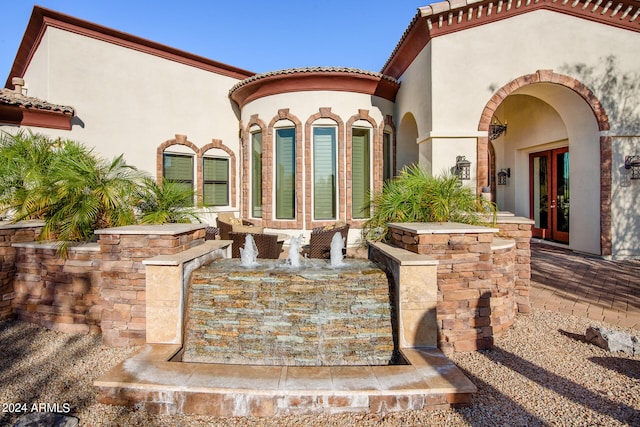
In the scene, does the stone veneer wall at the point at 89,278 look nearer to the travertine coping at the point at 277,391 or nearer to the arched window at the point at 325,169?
the travertine coping at the point at 277,391

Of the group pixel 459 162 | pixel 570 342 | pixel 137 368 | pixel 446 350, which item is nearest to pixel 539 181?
pixel 459 162

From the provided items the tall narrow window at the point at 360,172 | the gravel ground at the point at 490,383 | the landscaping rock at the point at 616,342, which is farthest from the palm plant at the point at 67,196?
the landscaping rock at the point at 616,342

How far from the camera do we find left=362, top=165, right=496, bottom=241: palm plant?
4934 mm

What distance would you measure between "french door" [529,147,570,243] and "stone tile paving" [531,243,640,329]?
6.65 feet

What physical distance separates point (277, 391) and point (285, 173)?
281 inches

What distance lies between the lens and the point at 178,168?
985cm

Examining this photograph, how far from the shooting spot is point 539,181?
1060 centimetres

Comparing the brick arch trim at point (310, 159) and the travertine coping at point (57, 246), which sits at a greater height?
the brick arch trim at point (310, 159)

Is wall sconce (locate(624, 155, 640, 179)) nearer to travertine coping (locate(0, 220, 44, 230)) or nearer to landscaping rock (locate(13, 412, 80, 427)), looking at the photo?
landscaping rock (locate(13, 412, 80, 427))

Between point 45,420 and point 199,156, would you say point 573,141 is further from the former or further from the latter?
point 45,420

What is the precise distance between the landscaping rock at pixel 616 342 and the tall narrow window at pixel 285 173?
6827mm

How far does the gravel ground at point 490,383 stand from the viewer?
99.7 inches

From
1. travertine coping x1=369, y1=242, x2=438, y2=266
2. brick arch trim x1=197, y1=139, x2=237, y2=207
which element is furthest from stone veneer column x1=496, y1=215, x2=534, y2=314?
brick arch trim x1=197, y1=139, x2=237, y2=207

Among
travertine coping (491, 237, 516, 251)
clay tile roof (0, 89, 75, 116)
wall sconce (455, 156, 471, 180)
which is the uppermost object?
clay tile roof (0, 89, 75, 116)
